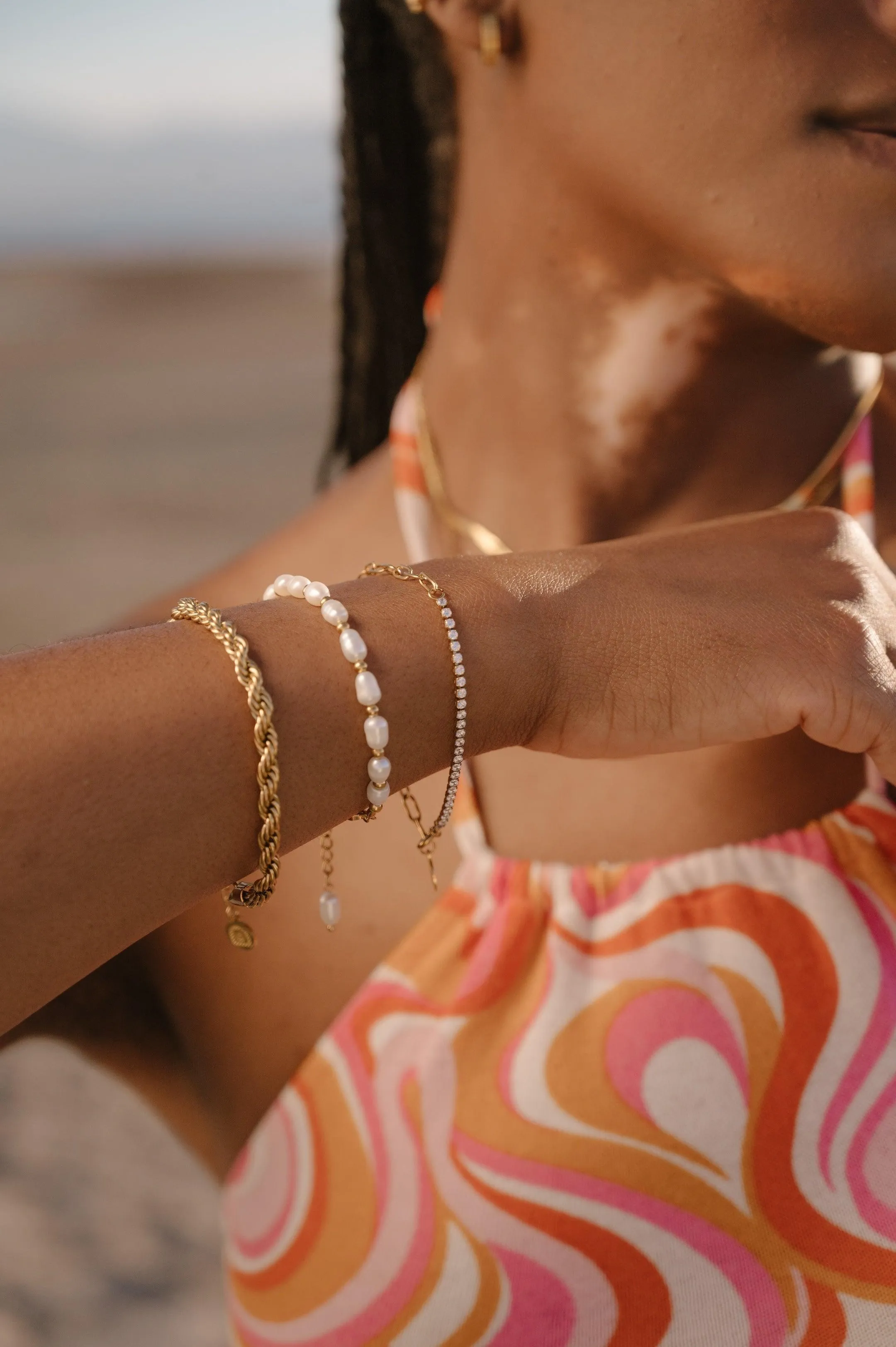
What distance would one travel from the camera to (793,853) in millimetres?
1171

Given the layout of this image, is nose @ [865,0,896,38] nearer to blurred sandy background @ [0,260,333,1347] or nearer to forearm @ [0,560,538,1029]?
forearm @ [0,560,538,1029]

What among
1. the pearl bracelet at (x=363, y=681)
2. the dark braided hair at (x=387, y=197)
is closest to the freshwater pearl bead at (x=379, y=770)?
the pearl bracelet at (x=363, y=681)

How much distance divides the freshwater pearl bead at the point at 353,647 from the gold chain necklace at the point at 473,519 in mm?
330

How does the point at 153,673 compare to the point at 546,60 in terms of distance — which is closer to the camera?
the point at 153,673

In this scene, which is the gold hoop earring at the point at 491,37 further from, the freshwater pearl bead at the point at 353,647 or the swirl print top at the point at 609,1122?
the freshwater pearl bead at the point at 353,647

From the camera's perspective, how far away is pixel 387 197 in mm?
1713

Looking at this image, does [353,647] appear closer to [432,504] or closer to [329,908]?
[329,908]

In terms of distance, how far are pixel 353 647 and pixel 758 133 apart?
58 cm

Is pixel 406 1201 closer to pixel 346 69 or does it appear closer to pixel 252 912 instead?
pixel 252 912

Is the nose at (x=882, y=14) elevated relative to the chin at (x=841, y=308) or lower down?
elevated

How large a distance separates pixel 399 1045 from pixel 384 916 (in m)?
0.16

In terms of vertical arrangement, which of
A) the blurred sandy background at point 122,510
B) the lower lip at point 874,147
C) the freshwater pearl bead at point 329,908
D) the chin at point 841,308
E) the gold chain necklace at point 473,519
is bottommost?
the blurred sandy background at point 122,510

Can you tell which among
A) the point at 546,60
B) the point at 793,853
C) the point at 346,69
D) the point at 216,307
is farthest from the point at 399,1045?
the point at 216,307

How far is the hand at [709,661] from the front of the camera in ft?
3.08
